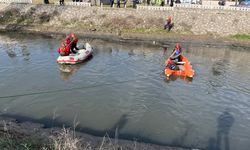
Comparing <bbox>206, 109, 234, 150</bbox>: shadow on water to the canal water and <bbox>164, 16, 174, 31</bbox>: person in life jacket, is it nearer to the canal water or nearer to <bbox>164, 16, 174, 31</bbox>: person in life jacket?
the canal water

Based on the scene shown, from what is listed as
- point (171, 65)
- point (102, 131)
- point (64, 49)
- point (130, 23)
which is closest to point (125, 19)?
point (130, 23)

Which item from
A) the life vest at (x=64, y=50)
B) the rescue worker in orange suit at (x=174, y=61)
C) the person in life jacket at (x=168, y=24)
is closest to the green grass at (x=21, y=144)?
the rescue worker in orange suit at (x=174, y=61)

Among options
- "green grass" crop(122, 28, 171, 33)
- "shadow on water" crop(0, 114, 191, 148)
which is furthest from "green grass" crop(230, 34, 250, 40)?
"shadow on water" crop(0, 114, 191, 148)

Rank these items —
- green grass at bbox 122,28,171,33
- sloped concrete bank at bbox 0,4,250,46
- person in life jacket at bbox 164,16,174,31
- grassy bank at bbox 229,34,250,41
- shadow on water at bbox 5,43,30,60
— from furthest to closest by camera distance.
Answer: green grass at bbox 122,28,171,33 → person in life jacket at bbox 164,16,174,31 → sloped concrete bank at bbox 0,4,250,46 → grassy bank at bbox 229,34,250,41 → shadow on water at bbox 5,43,30,60

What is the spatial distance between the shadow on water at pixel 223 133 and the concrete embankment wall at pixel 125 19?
20.6 metres

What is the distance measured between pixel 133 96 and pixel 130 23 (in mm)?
19794

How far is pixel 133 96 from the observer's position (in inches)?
696

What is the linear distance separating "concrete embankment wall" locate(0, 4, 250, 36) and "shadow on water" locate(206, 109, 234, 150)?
2057cm

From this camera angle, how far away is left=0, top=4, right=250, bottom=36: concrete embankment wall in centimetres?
3497

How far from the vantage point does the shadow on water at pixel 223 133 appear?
1281 cm

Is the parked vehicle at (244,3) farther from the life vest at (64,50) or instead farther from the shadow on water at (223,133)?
the shadow on water at (223,133)

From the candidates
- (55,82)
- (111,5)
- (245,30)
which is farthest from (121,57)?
(245,30)

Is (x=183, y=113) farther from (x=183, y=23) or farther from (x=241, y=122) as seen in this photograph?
(x=183, y=23)

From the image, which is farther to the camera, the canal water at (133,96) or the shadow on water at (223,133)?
the canal water at (133,96)
